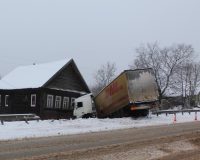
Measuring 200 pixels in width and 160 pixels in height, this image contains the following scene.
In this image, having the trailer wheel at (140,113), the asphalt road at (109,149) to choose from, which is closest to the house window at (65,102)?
the trailer wheel at (140,113)

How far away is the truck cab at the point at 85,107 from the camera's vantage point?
45.6 metres

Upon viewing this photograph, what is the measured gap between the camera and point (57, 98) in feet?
188

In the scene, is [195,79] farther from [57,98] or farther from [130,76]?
[130,76]

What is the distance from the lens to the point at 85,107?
46.5 meters

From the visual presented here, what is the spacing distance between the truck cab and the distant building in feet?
24.4

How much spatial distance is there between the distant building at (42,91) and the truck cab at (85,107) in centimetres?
743

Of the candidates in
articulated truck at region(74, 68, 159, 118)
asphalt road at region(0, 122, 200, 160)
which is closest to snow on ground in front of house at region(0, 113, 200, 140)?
articulated truck at region(74, 68, 159, 118)

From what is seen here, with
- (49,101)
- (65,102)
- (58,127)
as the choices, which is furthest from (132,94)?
(65,102)

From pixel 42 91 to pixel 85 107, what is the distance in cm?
942

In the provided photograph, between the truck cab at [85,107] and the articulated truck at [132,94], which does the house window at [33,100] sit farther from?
the articulated truck at [132,94]

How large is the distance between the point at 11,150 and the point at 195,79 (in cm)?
8951

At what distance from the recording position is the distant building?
54.7m

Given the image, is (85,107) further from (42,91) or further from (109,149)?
(109,149)

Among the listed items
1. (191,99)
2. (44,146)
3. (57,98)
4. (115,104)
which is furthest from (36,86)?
(191,99)
